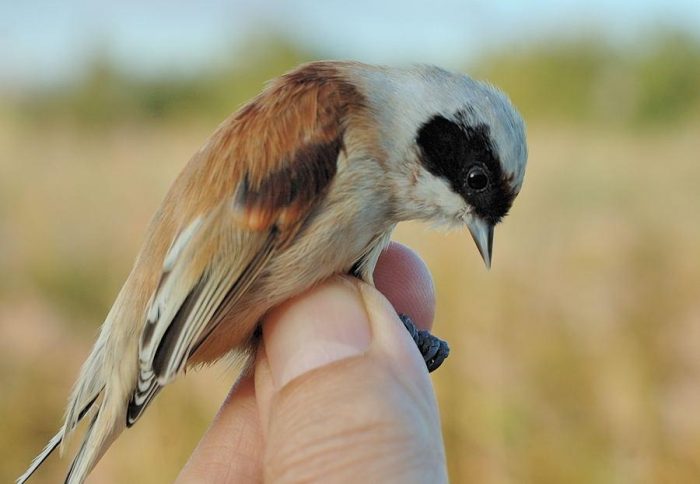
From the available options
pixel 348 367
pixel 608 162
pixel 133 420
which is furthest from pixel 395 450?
pixel 608 162

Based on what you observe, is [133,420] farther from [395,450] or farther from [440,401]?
[440,401]

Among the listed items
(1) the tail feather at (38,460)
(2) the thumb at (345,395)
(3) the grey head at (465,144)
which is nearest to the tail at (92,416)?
(1) the tail feather at (38,460)

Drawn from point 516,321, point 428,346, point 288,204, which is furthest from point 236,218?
point 516,321

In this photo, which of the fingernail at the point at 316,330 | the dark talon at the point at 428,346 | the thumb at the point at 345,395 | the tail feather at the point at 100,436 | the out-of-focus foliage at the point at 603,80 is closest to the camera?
the thumb at the point at 345,395

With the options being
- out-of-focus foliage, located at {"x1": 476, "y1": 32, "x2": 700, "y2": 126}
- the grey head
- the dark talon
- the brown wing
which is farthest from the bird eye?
out-of-focus foliage, located at {"x1": 476, "y1": 32, "x2": 700, "y2": 126}

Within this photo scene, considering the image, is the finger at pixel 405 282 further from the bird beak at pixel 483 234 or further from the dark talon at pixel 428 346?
the bird beak at pixel 483 234

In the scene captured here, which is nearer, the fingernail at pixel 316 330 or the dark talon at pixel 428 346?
the fingernail at pixel 316 330

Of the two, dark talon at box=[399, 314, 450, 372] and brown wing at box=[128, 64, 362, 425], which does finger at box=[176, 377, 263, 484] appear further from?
dark talon at box=[399, 314, 450, 372]
